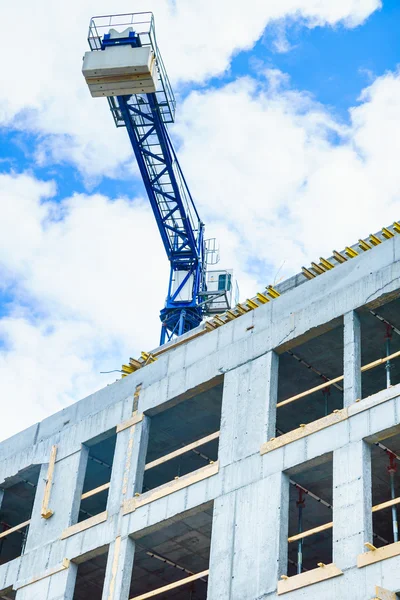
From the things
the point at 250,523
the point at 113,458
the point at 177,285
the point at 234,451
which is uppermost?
the point at 177,285

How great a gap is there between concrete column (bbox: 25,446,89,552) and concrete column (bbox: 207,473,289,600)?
5033mm

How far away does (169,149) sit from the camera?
171 feet

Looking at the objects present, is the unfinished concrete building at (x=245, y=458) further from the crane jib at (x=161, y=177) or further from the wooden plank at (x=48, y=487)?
the crane jib at (x=161, y=177)

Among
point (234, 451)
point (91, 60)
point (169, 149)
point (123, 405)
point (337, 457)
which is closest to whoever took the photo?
point (337, 457)

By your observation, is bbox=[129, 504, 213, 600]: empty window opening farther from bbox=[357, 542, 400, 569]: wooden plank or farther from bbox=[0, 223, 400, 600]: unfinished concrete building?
bbox=[357, 542, 400, 569]: wooden plank

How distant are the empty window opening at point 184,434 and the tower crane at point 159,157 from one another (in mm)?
19262

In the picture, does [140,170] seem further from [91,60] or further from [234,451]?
[234,451]

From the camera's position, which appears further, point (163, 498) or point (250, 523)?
point (163, 498)

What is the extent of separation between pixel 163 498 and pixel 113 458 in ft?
10.5

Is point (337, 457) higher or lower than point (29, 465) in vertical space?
lower

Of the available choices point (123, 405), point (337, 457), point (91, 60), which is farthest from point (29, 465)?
point (91, 60)

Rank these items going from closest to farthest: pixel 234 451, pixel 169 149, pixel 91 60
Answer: pixel 234 451 → pixel 91 60 → pixel 169 149

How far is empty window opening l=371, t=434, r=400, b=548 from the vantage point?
21844 mm

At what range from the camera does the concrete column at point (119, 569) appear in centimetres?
2395
